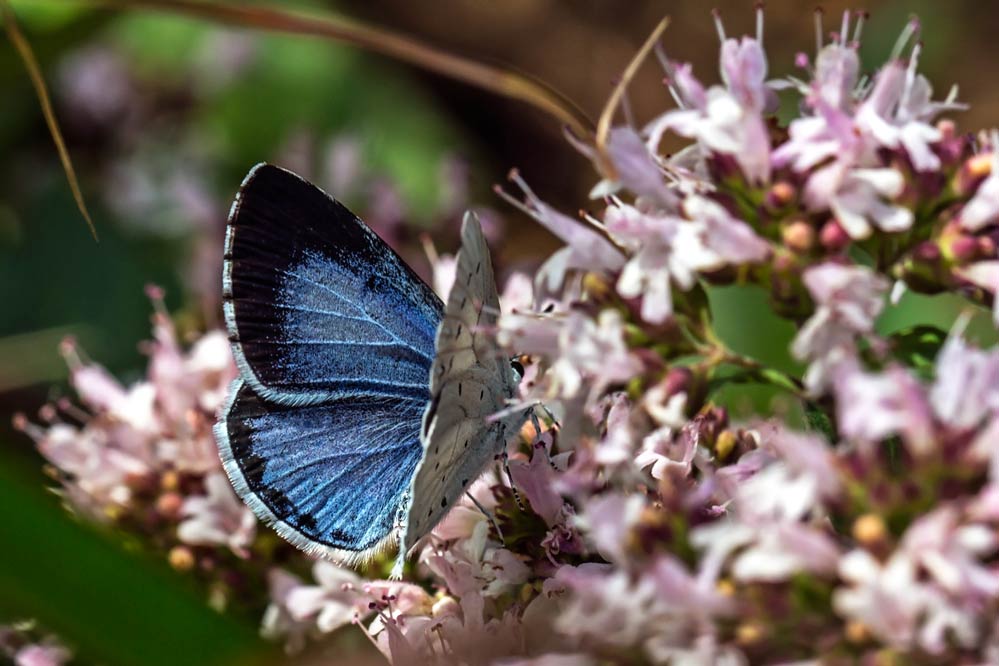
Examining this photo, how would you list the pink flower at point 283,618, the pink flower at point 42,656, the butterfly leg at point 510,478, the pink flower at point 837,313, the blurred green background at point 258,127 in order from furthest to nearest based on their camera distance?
the blurred green background at point 258,127
the pink flower at point 283,618
the pink flower at point 42,656
the butterfly leg at point 510,478
the pink flower at point 837,313

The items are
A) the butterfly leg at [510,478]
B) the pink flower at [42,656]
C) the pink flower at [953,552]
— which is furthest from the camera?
the pink flower at [42,656]

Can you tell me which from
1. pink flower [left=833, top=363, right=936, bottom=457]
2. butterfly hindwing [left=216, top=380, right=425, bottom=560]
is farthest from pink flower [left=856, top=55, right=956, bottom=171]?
butterfly hindwing [left=216, top=380, right=425, bottom=560]

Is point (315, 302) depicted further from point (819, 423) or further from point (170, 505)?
point (819, 423)

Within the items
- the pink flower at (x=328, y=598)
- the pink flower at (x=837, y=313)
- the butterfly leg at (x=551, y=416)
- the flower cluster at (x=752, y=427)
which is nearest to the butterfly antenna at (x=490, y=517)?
the flower cluster at (x=752, y=427)

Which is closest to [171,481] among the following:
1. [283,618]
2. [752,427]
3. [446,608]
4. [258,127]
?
[283,618]

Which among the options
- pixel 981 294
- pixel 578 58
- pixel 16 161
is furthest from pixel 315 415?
pixel 578 58

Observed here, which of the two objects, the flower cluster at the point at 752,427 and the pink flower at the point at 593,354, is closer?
the flower cluster at the point at 752,427

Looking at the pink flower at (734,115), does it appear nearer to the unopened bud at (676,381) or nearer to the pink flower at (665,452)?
the unopened bud at (676,381)
